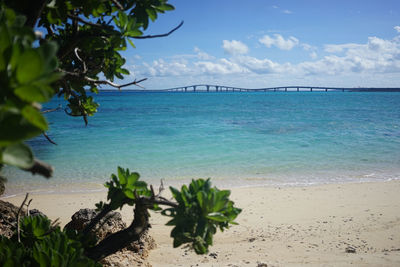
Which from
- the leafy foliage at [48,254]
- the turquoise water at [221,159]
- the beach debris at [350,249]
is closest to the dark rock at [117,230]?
the leafy foliage at [48,254]

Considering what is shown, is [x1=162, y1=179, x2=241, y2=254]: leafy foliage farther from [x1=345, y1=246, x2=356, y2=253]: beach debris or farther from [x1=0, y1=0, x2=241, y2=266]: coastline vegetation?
[x1=345, y1=246, x2=356, y2=253]: beach debris

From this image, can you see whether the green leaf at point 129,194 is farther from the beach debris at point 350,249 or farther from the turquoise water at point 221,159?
the turquoise water at point 221,159

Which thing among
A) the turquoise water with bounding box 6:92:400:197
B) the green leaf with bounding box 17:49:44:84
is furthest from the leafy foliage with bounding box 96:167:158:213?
the turquoise water with bounding box 6:92:400:197

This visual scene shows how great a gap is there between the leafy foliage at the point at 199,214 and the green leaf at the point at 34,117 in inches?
24.4

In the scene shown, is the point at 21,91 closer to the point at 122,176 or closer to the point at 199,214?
the point at 199,214

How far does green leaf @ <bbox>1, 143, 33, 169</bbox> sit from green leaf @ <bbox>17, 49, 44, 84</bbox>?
5.3 inches

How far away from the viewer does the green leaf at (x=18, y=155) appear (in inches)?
23.5

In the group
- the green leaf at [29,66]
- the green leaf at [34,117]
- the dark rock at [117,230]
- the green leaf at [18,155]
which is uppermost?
the green leaf at [29,66]

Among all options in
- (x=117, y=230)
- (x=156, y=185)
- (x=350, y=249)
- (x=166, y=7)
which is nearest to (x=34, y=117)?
(x=166, y=7)

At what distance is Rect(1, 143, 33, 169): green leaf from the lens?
Result: 60 centimetres

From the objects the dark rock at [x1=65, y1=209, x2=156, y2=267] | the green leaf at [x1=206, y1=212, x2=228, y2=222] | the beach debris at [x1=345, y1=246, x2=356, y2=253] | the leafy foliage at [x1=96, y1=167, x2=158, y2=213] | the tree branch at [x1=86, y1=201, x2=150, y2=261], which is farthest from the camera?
the beach debris at [x1=345, y1=246, x2=356, y2=253]

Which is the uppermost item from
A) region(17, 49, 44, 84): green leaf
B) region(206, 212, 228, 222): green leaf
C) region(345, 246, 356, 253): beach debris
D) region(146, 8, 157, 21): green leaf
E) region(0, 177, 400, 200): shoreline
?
region(146, 8, 157, 21): green leaf

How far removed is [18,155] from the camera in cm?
62

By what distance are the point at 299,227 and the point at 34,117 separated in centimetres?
495
